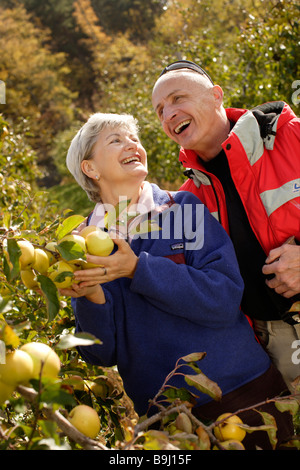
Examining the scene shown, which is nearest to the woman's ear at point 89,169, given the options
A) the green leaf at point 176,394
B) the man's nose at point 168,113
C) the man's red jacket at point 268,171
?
the man's nose at point 168,113

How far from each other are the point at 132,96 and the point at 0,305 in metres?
8.36

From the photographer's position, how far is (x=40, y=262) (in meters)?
0.97

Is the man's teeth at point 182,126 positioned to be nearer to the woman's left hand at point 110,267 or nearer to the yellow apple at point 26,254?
the woman's left hand at point 110,267

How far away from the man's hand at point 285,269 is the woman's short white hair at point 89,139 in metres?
0.70

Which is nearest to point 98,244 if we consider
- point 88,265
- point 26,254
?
point 88,265

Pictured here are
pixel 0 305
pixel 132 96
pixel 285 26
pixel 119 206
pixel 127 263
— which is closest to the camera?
pixel 0 305

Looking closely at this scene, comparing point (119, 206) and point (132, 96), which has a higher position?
point (132, 96)

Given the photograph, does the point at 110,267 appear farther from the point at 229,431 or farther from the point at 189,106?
the point at 189,106

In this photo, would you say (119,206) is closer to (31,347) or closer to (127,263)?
(127,263)

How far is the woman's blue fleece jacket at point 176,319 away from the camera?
1184 mm

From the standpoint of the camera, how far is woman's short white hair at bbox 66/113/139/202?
1573 mm

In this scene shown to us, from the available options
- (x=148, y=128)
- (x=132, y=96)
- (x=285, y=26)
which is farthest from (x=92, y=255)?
(x=132, y=96)

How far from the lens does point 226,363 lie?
1.21 meters

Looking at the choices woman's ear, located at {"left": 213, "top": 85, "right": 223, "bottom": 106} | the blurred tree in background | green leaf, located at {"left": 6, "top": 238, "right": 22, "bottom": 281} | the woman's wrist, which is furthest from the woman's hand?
the blurred tree in background
